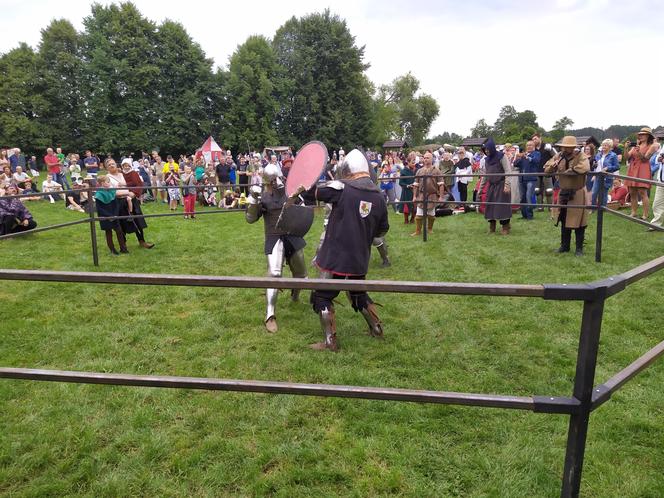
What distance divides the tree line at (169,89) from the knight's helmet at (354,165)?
1526 inches

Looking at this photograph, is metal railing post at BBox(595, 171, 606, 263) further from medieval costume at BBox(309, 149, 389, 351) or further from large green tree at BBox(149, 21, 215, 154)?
large green tree at BBox(149, 21, 215, 154)

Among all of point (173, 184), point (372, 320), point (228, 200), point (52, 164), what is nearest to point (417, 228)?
point (372, 320)

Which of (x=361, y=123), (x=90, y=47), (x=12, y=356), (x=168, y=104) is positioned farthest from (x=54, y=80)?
(x=12, y=356)

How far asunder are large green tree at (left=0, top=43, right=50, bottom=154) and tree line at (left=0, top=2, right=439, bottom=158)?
0.26 ft

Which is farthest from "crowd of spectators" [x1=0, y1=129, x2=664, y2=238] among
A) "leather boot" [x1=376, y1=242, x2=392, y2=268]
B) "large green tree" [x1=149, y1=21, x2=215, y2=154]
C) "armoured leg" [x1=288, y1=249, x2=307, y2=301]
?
"large green tree" [x1=149, y1=21, x2=215, y2=154]

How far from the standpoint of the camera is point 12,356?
441cm

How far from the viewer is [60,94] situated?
132 ft

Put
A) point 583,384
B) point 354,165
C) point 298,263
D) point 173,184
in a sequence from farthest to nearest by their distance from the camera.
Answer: point 173,184
point 298,263
point 354,165
point 583,384

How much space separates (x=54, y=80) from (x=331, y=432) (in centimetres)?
4536

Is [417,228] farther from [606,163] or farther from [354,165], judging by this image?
[354,165]

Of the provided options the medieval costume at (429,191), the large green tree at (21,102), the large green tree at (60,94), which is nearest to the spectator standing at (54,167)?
the medieval costume at (429,191)

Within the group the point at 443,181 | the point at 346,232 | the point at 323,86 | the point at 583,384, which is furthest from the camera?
the point at 323,86

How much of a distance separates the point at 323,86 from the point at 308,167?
4349 centimetres

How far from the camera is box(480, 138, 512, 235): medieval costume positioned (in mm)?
9508
